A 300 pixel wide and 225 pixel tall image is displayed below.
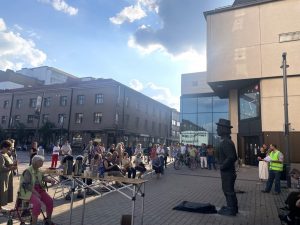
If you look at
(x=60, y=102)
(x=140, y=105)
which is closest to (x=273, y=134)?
(x=140, y=105)

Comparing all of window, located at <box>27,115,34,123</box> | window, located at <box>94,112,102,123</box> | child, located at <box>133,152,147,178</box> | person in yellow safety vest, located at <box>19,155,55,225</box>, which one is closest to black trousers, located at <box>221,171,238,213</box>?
person in yellow safety vest, located at <box>19,155,55,225</box>

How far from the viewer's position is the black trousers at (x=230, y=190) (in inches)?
299

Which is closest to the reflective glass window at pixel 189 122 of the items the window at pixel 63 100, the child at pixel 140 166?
the window at pixel 63 100

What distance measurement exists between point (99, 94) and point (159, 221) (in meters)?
39.8

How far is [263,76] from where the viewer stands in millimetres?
23031

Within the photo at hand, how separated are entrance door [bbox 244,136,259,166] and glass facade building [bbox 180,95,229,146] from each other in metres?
11.3

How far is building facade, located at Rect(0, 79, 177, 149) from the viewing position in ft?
145

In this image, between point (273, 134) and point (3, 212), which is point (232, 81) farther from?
point (3, 212)

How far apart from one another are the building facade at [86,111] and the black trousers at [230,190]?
35.2 meters

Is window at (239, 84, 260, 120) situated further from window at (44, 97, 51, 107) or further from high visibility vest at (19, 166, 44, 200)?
window at (44, 97, 51, 107)

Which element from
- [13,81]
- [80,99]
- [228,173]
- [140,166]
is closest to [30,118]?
[80,99]

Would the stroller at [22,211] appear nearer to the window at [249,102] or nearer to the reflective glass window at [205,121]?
the window at [249,102]

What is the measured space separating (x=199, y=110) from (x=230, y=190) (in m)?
31.3

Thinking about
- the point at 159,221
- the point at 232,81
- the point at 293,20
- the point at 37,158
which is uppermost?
the point at 293,20
